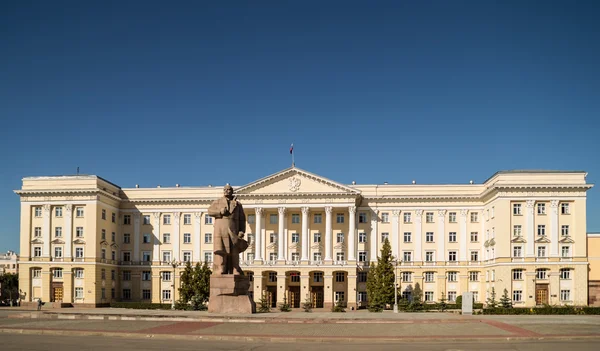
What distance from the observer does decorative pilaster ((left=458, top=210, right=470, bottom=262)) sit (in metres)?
89.0

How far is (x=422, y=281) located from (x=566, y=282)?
18.4m

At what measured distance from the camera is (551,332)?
Result: 30.2 meters

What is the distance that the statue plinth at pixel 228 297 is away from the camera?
32.8 meters

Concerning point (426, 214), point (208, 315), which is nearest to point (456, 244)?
point (426, 214)

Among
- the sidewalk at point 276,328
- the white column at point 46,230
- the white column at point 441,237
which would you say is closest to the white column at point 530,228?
the white column at point 441,237

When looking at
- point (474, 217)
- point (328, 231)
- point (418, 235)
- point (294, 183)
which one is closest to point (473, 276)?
point (474, 217)

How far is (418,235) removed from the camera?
89875 millimetres

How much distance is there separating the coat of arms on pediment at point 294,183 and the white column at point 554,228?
3256 centimetres

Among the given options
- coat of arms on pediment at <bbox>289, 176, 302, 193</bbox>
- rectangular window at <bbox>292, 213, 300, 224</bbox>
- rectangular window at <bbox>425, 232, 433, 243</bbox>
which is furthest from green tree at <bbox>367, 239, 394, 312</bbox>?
rectangular window at <bbox>292, 213, 300, 224</bbox>

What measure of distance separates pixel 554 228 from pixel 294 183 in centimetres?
3383

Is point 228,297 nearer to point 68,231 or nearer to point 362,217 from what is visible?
point 362,217

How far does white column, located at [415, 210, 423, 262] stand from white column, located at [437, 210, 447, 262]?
245cm

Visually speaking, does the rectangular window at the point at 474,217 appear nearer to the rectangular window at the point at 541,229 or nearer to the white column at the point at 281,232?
the rectangular window at the point at 541,229

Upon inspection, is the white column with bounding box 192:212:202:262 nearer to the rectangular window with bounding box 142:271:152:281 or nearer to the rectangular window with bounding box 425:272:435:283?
the rectangular window with bounding box 142:271:152:281
